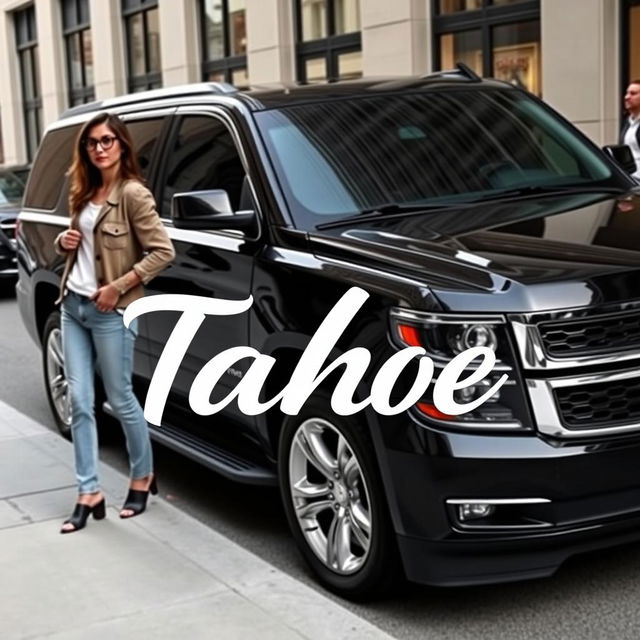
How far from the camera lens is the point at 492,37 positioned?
16.8 m

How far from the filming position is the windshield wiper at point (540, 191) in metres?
5.39

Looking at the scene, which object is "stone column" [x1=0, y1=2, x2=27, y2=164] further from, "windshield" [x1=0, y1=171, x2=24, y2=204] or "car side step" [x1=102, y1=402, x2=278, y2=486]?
"car side step" [x1=102, y1=402, x2=278, y2=486]

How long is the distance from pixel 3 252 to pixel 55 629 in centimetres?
1178

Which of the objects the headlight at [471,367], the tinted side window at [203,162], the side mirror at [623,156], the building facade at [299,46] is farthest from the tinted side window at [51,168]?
the headlight at [471,367]

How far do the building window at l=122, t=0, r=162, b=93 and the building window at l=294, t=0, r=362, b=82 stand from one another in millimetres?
6583

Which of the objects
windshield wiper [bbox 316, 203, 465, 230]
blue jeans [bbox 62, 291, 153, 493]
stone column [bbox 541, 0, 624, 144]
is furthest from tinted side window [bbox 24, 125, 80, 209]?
stone column [bbox 541, 0, 624, 144]

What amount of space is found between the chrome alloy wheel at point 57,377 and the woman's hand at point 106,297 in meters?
2.02

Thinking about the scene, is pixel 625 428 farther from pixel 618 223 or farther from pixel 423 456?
pixel 618 223

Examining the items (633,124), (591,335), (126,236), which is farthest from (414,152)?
(633,124)

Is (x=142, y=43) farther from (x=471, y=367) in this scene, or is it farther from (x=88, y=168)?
(x=471, y=367)

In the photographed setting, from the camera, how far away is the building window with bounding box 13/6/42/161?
34656 millimetres

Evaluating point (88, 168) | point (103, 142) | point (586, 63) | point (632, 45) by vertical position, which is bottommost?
point (88, 168)

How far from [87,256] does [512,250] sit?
2.00 meters

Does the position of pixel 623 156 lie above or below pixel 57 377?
above
